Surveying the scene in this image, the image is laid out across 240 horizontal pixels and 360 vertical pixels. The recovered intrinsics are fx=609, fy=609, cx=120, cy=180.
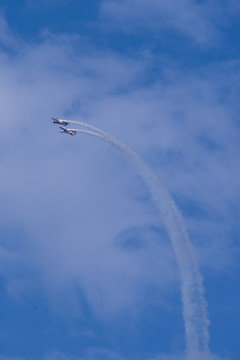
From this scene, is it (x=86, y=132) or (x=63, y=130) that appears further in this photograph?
(x=63, y=130)

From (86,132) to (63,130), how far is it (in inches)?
554

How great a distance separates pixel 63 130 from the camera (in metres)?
168

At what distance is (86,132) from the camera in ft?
510
